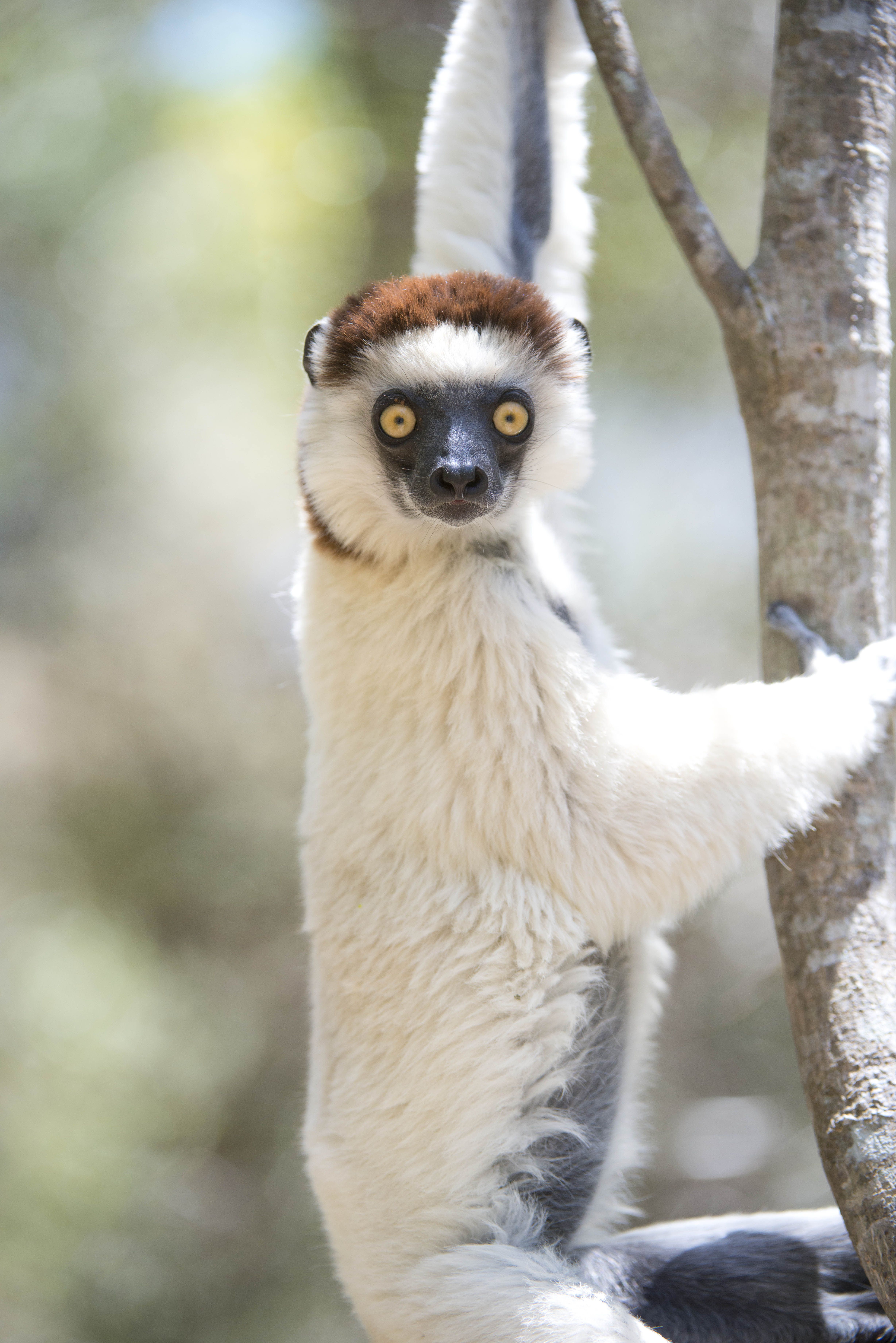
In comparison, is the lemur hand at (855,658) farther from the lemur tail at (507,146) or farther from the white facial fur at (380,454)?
the lemur tail at (507,146)

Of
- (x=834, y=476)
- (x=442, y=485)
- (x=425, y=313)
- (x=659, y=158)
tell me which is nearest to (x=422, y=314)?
(x=425, y=313)

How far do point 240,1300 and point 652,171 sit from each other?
281 inches

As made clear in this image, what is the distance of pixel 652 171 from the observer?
8.38 ft

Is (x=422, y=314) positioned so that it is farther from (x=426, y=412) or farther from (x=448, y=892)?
(x=448, y=892)

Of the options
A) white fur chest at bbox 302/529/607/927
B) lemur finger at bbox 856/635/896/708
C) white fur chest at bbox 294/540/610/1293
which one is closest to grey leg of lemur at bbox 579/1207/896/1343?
white fur chest at bbox 294/540/610/1293

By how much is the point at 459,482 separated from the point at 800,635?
2.92 ft

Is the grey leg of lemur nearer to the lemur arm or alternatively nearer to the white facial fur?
the lemur arm

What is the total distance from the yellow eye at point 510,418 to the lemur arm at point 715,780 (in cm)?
70

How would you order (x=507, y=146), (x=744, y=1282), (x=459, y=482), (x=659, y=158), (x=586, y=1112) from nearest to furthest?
1. (x=459, y=482)
2. (x=744, y=1282)
3. (x=586, y=1112)
4. (x=659, y=158)
5. (x=507, y=146)

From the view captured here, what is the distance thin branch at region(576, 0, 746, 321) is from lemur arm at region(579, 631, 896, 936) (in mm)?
1017

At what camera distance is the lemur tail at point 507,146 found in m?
3.03

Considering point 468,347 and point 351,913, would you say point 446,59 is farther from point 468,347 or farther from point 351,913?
point 351,913

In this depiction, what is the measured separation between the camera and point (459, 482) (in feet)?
7.11

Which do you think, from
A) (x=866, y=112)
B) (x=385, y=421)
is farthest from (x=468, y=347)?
(x=866, y=112)
